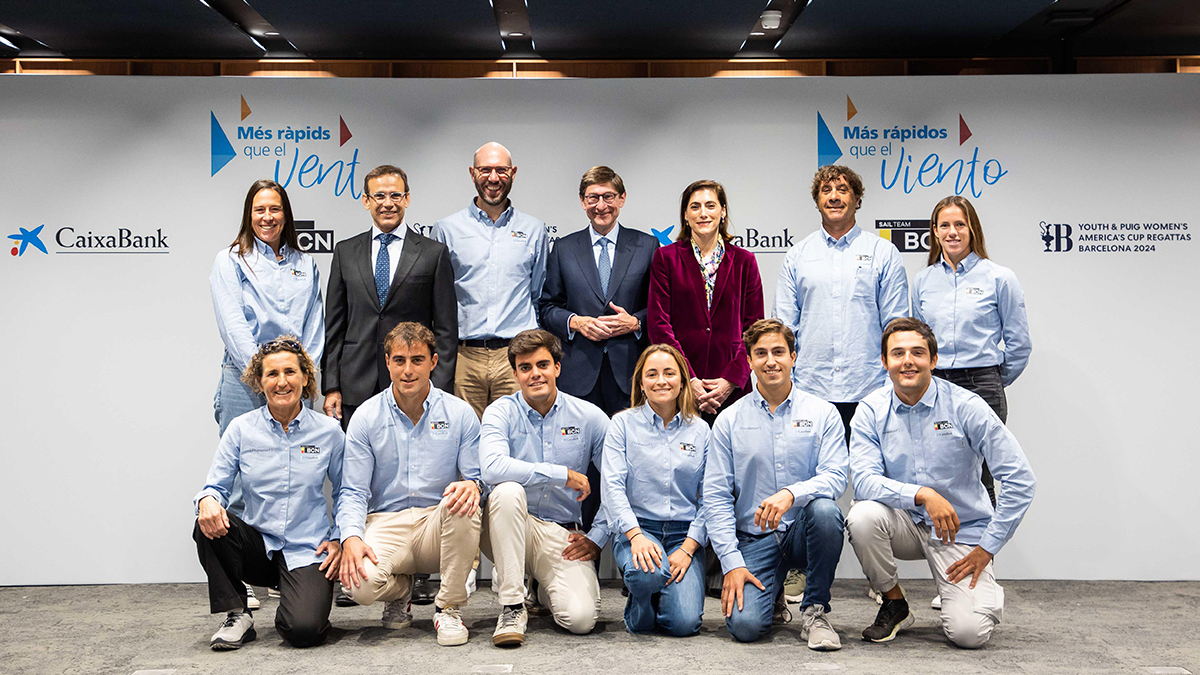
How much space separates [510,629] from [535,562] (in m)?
0.29

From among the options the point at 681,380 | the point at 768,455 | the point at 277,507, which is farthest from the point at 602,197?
the point at 277,507

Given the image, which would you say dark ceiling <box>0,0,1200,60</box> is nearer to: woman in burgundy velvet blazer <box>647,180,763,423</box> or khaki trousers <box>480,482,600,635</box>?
woman in burgundy velvet blazer <box>647,180,763,423</box>

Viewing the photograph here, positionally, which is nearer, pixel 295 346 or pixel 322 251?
pixel 295 346

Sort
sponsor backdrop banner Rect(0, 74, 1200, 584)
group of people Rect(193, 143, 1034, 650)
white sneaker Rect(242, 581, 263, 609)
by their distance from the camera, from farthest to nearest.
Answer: sponsor backdrop banner Rect(0, 74, 1200, 584) → white sneaker Rect(242, 581, 263, 609) → group of people Rect(193, 143, 1034, 650)

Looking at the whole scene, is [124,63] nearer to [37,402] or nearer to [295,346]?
[37,402]

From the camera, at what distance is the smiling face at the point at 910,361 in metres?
3.14

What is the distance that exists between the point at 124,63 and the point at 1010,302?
15.3 ft

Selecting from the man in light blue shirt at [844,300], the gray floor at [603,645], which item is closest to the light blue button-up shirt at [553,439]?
the gray floor at [603,645]

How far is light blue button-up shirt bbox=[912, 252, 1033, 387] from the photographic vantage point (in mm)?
3799

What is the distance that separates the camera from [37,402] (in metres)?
4.34

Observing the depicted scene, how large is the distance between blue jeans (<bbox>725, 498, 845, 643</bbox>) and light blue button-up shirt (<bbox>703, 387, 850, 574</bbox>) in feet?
0.23

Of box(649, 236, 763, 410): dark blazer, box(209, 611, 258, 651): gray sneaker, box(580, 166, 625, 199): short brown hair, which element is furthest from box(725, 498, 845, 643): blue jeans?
box(209, 611, 258, 651): gray sneaker

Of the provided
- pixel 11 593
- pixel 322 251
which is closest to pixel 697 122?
pixel 322 251

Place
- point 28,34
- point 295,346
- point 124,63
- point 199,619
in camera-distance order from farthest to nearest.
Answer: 1. point 124,63
2. point 28,34
3. point 199,619
4. point 295,346
